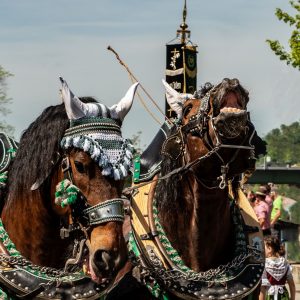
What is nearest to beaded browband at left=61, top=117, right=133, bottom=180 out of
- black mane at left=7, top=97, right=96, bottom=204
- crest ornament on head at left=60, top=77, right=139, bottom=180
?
crest ornament on head at left=60, top=77, right=139, bottom=180

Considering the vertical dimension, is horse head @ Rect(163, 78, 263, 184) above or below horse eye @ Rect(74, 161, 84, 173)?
above

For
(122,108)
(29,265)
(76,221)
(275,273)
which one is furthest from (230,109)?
(275,273)

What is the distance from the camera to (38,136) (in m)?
7.62

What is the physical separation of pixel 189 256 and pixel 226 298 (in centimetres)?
45

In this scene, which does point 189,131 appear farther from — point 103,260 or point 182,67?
point 182,67

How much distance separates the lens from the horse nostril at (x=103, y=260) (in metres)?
6.91

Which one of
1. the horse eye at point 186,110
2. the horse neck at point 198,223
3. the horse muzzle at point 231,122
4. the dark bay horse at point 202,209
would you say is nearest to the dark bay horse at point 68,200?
the horse muzzle at point 231,122

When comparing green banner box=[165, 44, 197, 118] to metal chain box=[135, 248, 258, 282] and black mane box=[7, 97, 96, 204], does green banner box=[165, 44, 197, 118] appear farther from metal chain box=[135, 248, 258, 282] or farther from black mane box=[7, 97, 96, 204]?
black mane box=[7, 97, 96, 204]

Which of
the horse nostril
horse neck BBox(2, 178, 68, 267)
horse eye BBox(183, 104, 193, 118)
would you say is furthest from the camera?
horse eye BBox(183, 104, 193, 118)

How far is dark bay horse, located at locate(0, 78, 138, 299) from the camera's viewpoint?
7.10 m

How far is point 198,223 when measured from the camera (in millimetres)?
8859

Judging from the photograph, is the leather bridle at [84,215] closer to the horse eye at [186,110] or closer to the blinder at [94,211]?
the blinder at [94,211]

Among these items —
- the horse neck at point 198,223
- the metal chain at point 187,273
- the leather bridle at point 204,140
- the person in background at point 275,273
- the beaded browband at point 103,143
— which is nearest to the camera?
the beaded browband at point 103,143

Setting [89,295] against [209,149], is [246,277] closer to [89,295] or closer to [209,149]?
[209,149]
